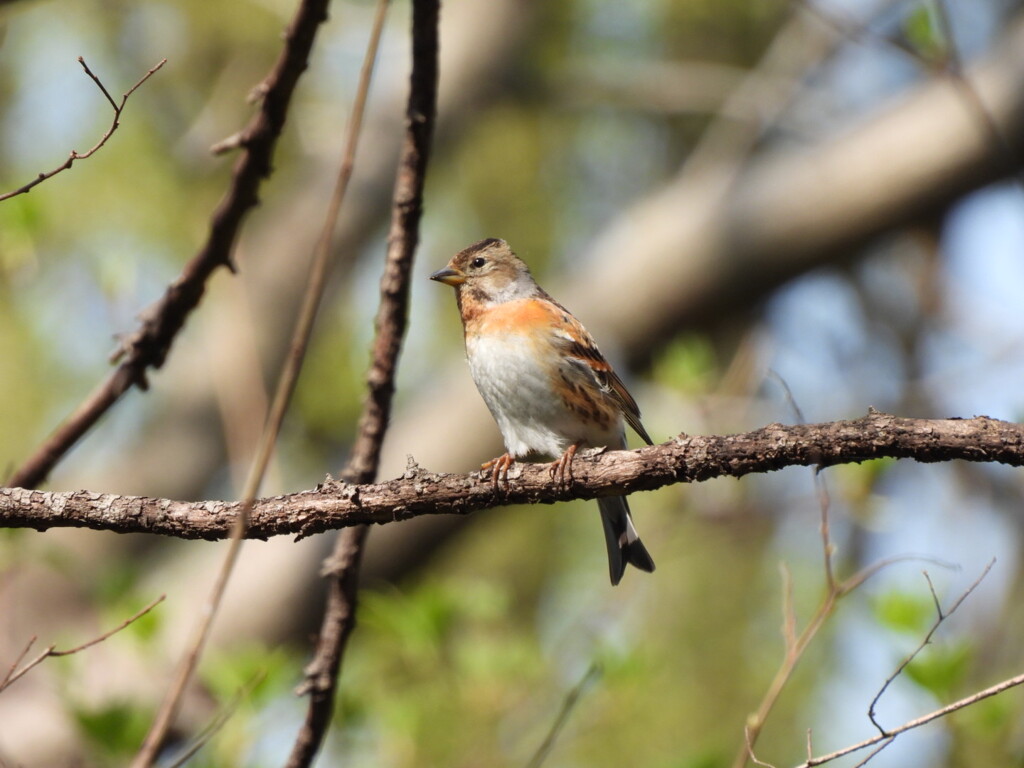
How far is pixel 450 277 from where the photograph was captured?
507 cm

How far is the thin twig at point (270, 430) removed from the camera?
1888 millimetres

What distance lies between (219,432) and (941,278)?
6090mm

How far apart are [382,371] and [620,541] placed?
1.39 meters

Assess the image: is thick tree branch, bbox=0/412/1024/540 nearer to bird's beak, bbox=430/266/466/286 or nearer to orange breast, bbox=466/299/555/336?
orange breast, bbox=466/299/555/336

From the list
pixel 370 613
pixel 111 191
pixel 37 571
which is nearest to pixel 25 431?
pixel 37 571

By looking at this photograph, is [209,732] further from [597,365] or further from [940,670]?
[940,670]

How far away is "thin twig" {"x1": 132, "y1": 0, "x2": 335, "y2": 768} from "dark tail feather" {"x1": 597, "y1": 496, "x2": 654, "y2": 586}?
2.01 m

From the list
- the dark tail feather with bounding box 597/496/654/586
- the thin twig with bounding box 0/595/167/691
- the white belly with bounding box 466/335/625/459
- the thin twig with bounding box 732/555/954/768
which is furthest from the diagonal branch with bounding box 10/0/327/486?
the thin twig with bounding box 732/555/954/768

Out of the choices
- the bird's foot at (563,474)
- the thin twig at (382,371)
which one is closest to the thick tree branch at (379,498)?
the bird's foot at (563,474)

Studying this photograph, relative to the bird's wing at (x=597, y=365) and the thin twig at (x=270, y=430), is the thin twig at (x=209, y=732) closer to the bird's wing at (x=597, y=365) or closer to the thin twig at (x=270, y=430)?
the thin twig at (x=270, y=430)

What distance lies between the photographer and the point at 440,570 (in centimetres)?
874

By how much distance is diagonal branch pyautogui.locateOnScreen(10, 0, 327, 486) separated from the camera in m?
3.27

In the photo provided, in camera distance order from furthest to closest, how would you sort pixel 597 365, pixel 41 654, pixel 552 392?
pixel 597 365 < pixel 552 392 < pixel 41 654

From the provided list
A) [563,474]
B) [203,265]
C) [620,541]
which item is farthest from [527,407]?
[563,474]
